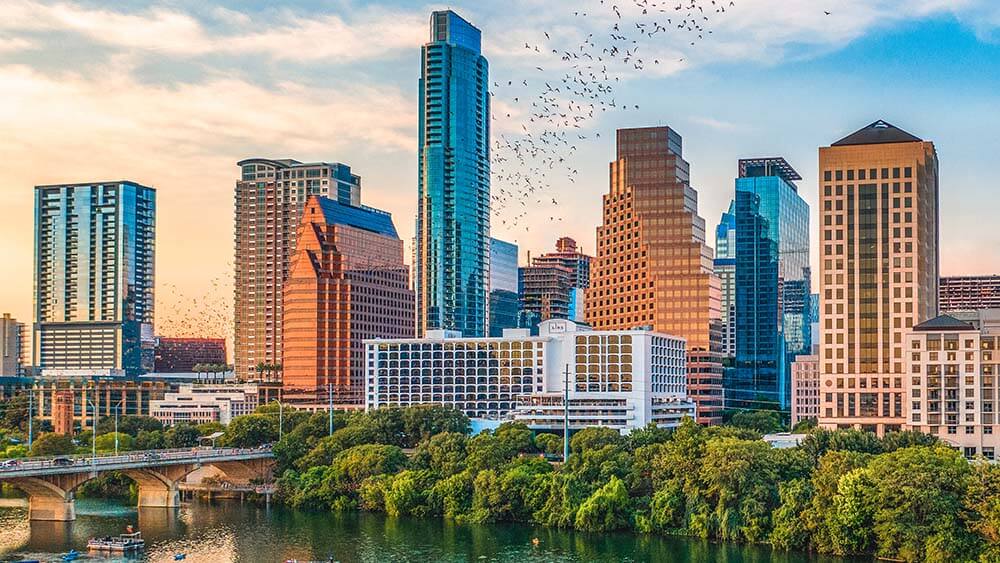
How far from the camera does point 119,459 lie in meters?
122

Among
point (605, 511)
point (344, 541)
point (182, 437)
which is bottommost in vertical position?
point (344, 541)

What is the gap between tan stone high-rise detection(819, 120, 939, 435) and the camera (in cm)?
15425

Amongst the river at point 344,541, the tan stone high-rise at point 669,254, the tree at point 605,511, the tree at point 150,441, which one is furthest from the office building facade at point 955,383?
the tree at point 150,441

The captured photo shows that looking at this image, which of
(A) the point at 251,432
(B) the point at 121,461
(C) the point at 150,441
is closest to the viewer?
(B) the point at 121,461

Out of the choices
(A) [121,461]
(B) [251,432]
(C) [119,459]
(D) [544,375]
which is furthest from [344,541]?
(D) [544,375]

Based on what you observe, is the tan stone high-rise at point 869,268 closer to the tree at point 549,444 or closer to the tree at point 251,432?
the tree at point 549,444

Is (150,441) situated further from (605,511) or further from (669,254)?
(669,254)

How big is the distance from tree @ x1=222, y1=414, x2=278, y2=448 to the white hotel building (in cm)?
2756

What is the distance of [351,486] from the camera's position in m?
125

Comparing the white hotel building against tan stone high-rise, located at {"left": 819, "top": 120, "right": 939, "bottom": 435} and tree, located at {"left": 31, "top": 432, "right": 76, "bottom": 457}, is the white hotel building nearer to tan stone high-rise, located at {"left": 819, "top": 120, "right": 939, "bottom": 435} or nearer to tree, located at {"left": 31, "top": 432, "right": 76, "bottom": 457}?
tan stone high-rise, located at {"left": 819, "top": 120, "right": 939, "bottom": 435}

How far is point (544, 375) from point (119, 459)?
61440 millimetres

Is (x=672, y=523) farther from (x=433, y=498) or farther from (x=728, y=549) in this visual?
(x=433, y=498)

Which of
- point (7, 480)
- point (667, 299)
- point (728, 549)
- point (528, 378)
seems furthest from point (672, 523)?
point (667, 299)

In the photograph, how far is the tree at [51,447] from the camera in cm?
14900
